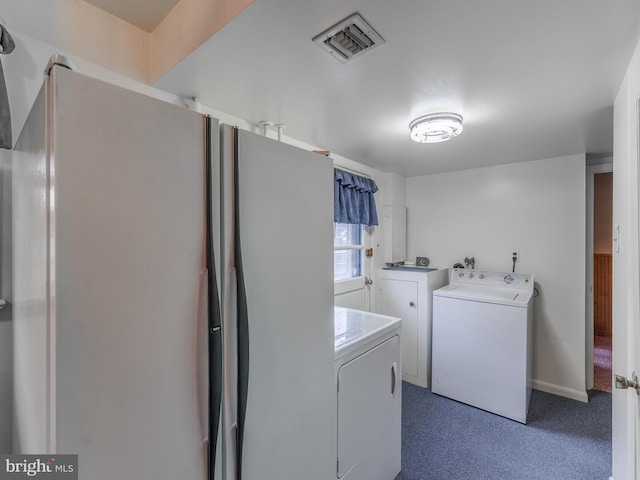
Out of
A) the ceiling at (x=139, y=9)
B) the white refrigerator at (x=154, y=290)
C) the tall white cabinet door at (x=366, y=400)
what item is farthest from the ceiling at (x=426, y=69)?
the tall white cabinet door at (x=366, y=400)

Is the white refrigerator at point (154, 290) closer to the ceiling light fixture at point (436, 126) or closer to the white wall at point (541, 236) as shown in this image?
the ceiling light fixture at point (436, 126)

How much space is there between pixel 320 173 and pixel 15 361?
131 cm

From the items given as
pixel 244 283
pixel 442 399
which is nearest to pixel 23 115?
pixel 244 283

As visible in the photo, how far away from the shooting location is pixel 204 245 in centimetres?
84

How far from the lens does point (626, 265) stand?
137 cm

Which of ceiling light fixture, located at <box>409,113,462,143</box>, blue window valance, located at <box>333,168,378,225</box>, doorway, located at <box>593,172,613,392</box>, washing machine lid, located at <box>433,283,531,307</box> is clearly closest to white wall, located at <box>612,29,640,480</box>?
ceiling light fixture, located at <box>409,113,462,143</box>

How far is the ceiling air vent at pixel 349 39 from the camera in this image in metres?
1.06

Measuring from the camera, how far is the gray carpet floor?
1.94 m

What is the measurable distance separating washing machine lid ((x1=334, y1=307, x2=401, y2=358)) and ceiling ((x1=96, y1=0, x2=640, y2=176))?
51.4 inches

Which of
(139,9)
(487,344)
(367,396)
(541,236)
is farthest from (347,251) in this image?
(139,9)

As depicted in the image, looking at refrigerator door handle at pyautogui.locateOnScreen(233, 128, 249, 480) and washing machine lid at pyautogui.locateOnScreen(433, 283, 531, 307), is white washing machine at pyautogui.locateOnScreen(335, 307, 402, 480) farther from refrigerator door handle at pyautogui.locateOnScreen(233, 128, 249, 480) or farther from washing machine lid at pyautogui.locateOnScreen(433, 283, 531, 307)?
washing machine lid at pyautogui.locateOnScreen(433, 283, 531, 307)

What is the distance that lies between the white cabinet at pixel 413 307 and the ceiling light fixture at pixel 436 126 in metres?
1.52

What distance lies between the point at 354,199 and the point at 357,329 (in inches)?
60.6
